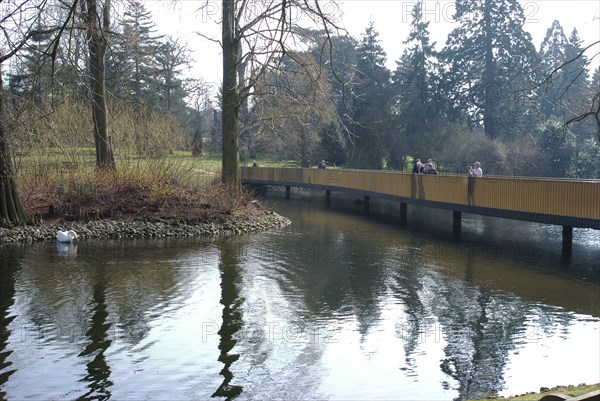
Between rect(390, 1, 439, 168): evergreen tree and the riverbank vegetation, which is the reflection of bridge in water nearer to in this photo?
the riverbank vegetation

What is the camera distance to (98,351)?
328 inches

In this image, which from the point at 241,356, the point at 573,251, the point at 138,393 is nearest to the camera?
the point at 138,393

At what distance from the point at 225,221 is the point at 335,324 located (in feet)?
38.5

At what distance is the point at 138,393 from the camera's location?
23.1 ft

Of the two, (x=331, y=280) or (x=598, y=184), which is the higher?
(x=598, y=184)

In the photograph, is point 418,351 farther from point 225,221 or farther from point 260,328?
point 225,221

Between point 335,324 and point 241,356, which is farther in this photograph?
point 335,324

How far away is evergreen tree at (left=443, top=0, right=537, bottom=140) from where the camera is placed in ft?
158

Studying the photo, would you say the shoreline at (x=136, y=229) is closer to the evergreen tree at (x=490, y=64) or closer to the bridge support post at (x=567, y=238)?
the bridge support post at (x=567, y=238)

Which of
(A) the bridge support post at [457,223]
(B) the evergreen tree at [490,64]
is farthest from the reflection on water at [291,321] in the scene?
(B) the evergreen tree at [490,64]

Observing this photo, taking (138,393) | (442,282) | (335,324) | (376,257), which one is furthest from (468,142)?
(138,393)

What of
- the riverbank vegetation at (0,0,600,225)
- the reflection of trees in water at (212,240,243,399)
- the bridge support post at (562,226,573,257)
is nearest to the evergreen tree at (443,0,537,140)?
the riverbank vegetation at (0,0,600,225)

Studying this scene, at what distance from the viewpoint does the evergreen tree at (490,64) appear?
48125 mm

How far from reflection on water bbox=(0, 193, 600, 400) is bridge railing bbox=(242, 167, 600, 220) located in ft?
4.34
